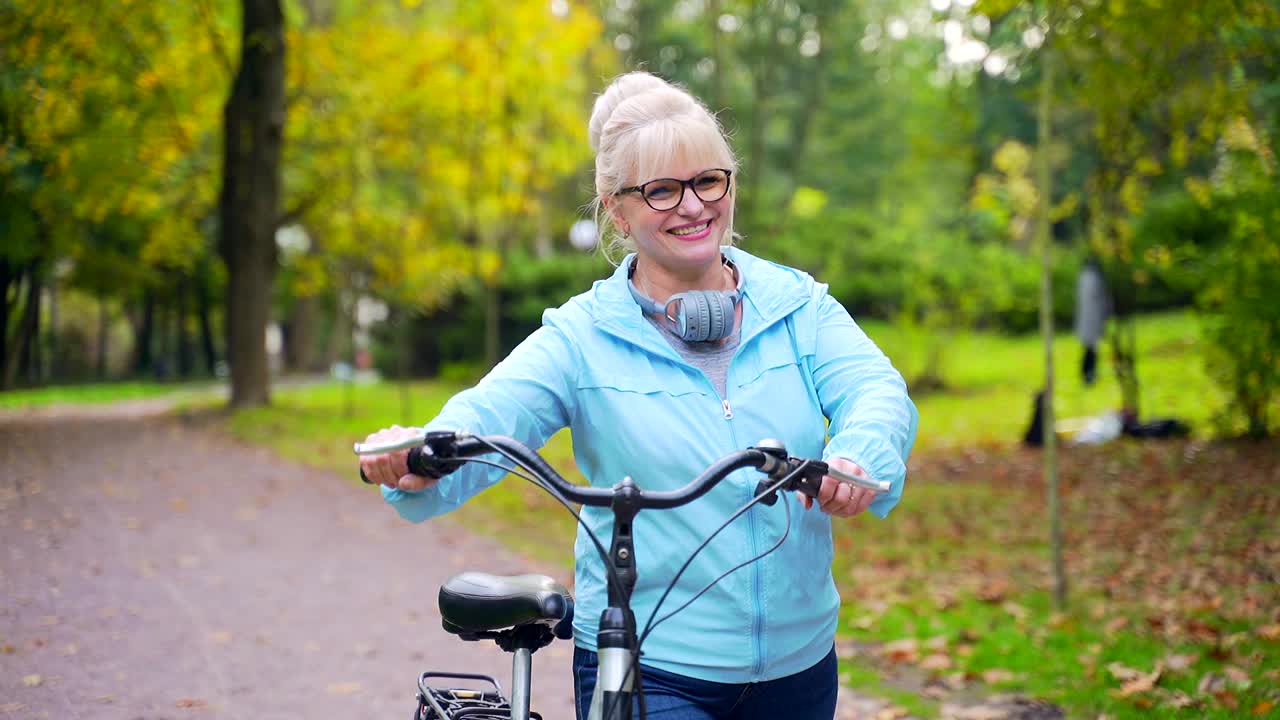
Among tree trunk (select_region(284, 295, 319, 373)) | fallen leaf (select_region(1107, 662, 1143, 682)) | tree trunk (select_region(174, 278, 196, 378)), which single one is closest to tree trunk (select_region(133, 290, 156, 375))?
tree trunk (select_region(174, 278, 196, 378))

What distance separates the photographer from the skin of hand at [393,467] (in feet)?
7.68

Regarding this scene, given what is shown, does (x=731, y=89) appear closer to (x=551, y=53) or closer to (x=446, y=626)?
(x=551, y=53)

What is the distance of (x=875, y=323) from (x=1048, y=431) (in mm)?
17173

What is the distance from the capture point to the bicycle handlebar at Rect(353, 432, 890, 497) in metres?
2.24

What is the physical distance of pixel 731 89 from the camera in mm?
38594

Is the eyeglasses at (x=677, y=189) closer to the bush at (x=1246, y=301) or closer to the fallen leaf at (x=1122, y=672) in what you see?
the fallen leaf at (x=1122, y=672)

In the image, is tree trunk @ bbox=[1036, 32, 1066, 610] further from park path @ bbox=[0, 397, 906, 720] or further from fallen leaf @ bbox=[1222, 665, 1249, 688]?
park path @ bbox=[0, 397, 906, 720]

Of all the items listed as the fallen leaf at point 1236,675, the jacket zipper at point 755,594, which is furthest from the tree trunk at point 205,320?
the jacket zipper at point 755,594

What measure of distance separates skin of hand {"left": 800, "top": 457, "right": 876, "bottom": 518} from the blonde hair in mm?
724

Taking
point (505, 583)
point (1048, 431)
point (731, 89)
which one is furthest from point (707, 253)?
point (731, 89)

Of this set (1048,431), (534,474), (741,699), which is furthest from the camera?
(1048,431)

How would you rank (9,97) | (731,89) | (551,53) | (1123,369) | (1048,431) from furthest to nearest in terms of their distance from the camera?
(731,89) < (551,53) < (1123,369) < (9,97) < (1048,431)

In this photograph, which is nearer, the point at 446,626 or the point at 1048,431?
the point at 446,626

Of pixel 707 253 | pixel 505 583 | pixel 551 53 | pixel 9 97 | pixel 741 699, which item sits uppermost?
pixel 551 53
